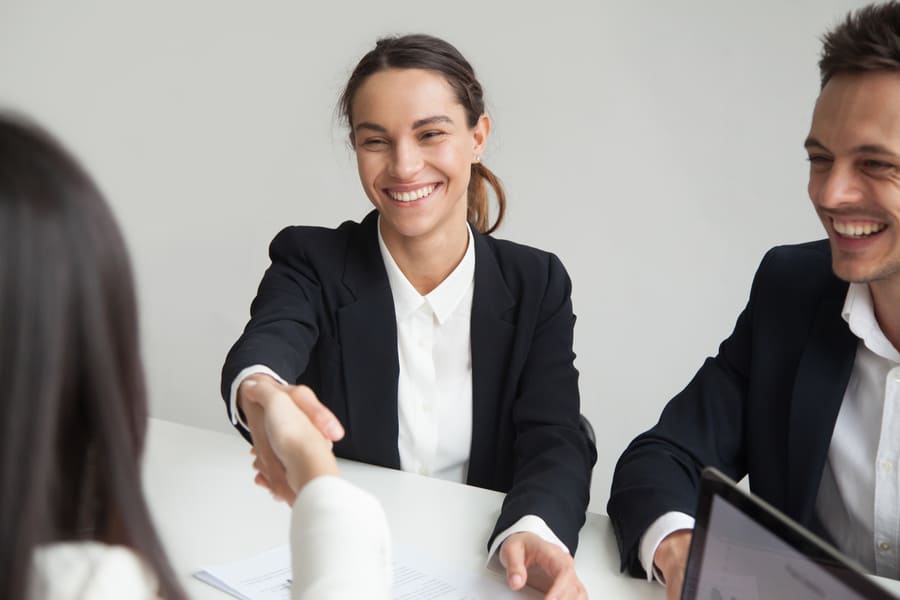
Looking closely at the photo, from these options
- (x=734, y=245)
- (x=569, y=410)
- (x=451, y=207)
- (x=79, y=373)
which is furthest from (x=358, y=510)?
(x=734, y=245)

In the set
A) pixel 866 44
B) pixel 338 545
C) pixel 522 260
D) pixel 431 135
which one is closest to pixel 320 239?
pixel 431 135

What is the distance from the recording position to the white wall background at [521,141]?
3.02 meters

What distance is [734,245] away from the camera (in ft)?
10.2

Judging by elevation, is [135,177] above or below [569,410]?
above

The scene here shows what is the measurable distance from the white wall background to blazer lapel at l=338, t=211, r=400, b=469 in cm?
133

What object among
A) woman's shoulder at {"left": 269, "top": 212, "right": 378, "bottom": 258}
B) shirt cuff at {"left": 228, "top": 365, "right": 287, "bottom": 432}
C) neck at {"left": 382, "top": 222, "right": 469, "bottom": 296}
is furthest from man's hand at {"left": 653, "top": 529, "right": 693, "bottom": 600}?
woman's shoulder at {"left": 269, "top": 212, "right": 378, "bottom": 258}

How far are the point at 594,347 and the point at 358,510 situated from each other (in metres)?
2.57

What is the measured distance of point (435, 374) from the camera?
1.94 metres

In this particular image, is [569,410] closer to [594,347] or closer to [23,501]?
[23,501]

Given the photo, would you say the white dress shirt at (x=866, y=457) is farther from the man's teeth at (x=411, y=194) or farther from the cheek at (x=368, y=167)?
the cheek at (x=368, y=167)

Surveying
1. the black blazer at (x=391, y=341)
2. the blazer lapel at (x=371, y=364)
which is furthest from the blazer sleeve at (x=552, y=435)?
the blazer lapel at (x=371, y=364)

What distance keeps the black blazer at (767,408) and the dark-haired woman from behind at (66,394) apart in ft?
3.11

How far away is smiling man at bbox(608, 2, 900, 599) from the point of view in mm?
1456

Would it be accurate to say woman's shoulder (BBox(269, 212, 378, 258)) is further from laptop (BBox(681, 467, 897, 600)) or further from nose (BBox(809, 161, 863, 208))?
laptop (BBox(681, 467, 897, 600))
